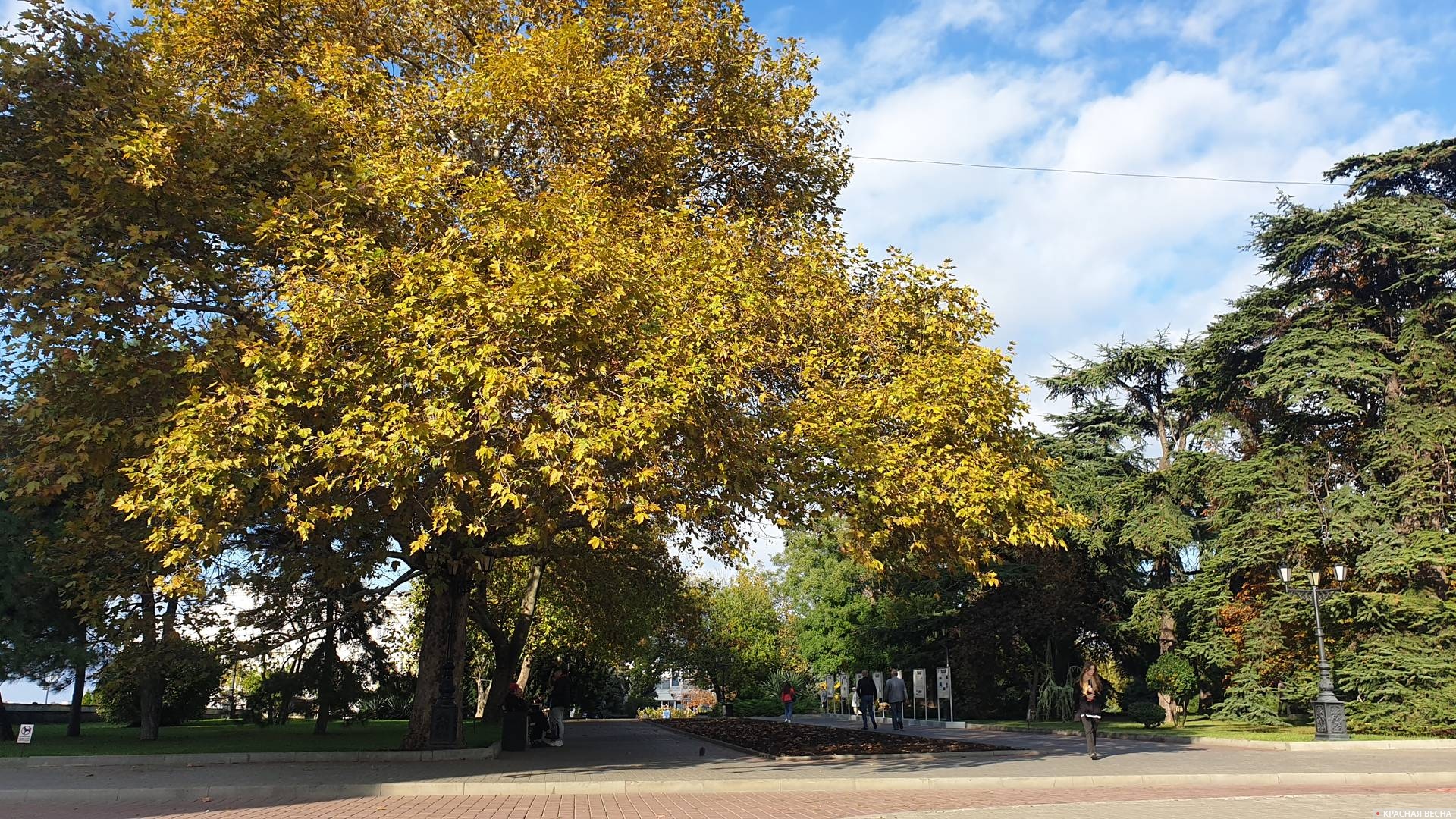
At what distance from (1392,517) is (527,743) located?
829 inches

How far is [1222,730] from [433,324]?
77.9 feet

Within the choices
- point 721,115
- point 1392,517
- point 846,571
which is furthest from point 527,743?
point 846,571

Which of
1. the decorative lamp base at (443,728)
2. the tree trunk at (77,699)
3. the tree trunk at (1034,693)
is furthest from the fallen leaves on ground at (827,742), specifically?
the tree trunk at (77,699)

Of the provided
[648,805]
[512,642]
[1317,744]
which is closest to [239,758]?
[648,805]

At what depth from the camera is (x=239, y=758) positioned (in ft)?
52.4

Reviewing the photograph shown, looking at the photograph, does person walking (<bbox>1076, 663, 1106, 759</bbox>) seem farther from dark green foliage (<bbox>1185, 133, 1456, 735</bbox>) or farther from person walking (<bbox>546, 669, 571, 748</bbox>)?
person walking (<bbox>546, 669, 571, 748</bbox>)

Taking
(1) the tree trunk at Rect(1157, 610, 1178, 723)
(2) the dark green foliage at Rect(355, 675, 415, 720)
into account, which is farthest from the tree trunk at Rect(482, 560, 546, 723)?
(1) the tree trunk at Rect(1157, 610, 1178, 723)

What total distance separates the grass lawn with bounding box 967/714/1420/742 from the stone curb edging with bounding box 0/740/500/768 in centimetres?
1627

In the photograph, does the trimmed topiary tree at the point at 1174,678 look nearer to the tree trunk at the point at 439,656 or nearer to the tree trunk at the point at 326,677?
the tree trunk at the point at 439,656

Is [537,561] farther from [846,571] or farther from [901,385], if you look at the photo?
[846,571]

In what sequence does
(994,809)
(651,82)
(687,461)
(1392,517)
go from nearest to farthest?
(994,809) < (687,461) < (651,82) < (1392,517)

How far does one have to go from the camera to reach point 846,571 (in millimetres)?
43812

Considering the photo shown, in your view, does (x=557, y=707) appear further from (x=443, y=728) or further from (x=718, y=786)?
(x=718, y=786)

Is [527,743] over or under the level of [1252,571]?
under
